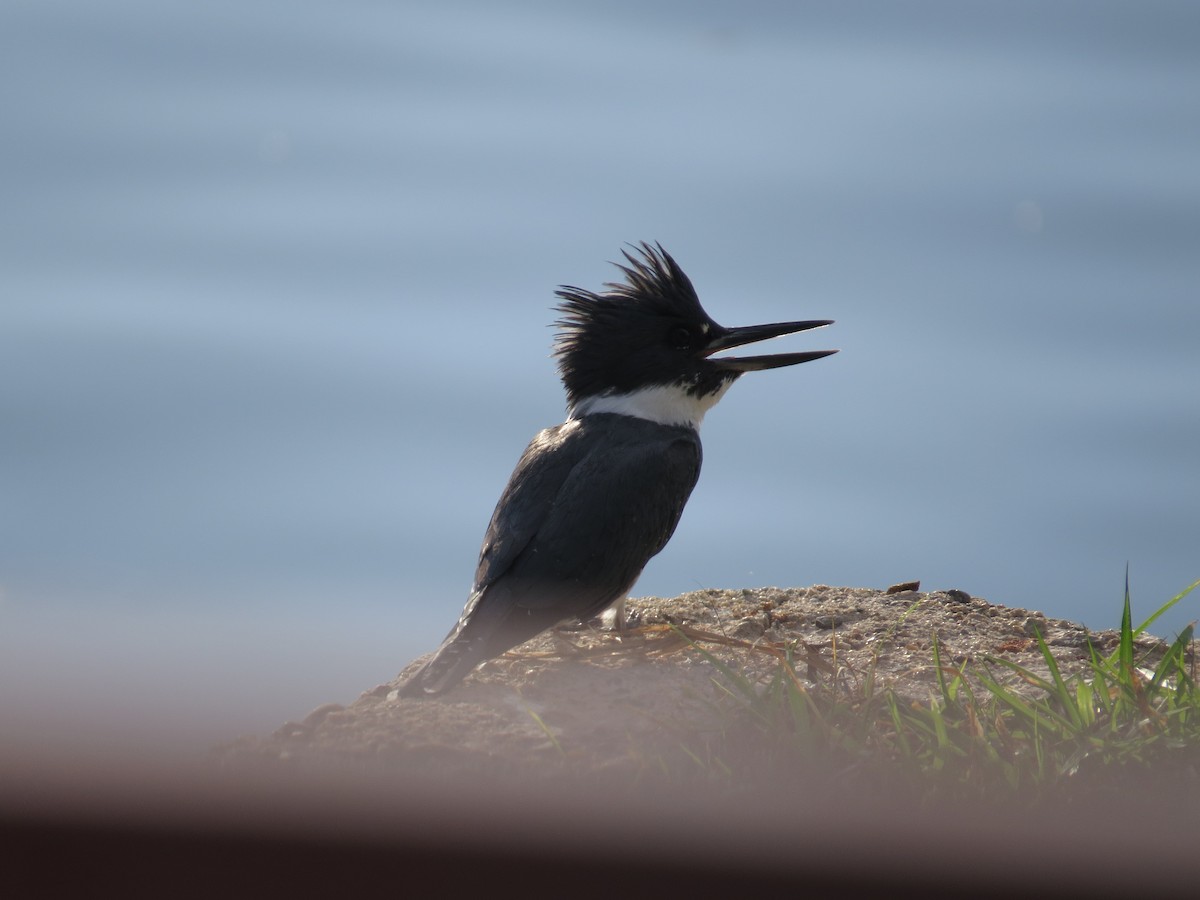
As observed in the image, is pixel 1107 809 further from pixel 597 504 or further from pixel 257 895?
pixel 597 504

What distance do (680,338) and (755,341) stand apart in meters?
0.52

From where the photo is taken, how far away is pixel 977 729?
3646 mm

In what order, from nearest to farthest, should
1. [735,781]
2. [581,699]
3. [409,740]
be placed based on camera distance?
[735,781]
[409,740]
[581,699]

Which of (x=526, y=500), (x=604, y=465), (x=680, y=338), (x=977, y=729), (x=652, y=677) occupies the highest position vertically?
(x=680, y=338)

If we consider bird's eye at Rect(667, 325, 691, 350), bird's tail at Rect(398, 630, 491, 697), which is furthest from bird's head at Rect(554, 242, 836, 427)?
bird's tail at Rect(398, 630, 491, 697)

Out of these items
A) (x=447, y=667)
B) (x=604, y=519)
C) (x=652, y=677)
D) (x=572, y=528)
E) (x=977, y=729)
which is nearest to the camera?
(x=977, y=729)

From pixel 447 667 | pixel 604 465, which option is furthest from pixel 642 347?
pixel 447 667

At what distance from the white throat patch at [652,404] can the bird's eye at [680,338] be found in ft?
0.74

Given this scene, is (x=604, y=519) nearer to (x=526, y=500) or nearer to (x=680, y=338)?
(x=526, y=500)

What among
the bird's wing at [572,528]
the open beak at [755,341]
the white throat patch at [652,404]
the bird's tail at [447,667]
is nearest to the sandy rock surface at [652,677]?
the bird's tail at [447,667]

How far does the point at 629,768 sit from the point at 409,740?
2.08 ft

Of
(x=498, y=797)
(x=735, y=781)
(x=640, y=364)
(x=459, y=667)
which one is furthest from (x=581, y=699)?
(x=640, y=364)

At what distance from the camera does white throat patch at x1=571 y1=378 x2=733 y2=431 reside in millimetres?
6531

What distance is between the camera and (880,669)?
4.59 meters
